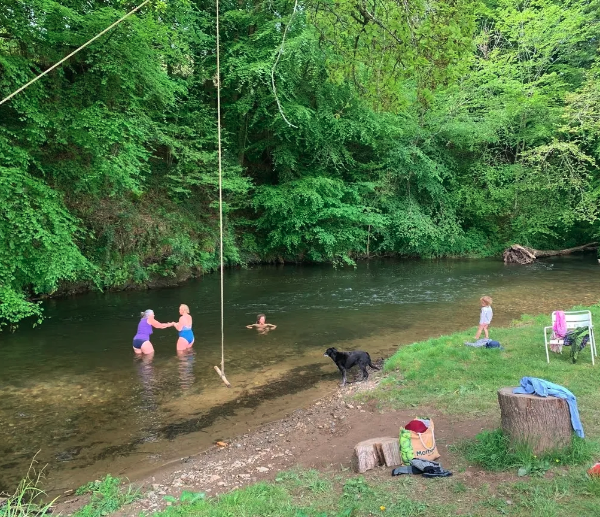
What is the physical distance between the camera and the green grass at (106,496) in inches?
178

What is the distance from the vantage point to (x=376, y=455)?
4793 mm

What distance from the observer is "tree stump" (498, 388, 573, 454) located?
4.32 meters

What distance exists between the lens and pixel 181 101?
20.3 m

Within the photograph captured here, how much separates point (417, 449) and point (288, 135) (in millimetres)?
20214

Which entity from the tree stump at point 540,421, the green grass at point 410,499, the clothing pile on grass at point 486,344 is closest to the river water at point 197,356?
the clothing pile on grass at point 486,344

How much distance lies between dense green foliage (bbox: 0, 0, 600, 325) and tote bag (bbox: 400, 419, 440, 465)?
385cm

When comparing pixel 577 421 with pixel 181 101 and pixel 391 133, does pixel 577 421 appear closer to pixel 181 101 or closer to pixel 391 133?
pixel 181 101

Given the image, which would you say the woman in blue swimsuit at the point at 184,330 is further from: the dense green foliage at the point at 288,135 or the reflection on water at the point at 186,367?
the dense green foliage at the point at 288,135

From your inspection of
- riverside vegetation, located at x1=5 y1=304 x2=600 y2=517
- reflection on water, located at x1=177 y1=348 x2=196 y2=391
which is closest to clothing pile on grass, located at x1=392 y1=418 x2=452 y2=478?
riverside vegetation, located at x1=5 y1=304 x2=600 y2=517

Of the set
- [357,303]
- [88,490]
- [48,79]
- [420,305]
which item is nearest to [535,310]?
[420,305]

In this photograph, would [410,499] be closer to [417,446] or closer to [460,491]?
[460,491]

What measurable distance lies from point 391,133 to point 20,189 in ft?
65.0

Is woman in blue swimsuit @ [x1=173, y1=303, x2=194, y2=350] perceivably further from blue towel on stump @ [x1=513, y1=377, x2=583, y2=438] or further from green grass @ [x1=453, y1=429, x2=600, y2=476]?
blue towel on stump @ [x1=513, y1=377, x2=583, y2=438]

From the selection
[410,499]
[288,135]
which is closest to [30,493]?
[410,499]
